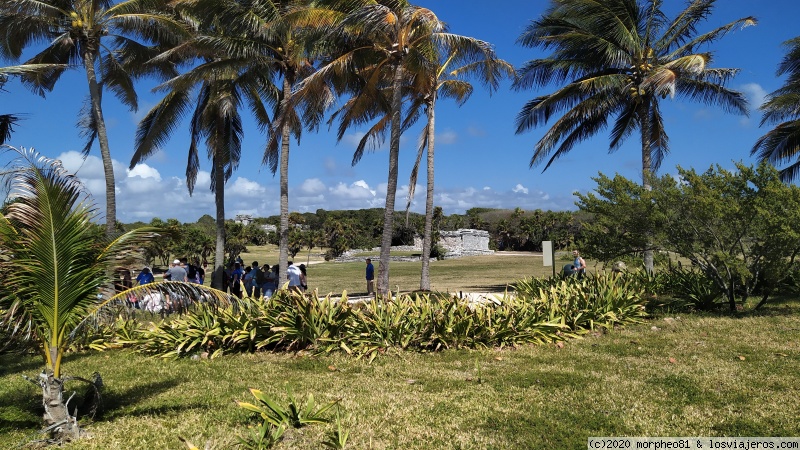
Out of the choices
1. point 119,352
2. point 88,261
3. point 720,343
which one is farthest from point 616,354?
point 119,352

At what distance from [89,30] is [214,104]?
11.4 ft

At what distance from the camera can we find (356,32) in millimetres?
11680

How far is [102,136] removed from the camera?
45.4 feet

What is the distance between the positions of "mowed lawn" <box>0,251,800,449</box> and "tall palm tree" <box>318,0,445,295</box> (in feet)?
18.8

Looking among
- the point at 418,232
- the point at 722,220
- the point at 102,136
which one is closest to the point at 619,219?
the point at 722,220

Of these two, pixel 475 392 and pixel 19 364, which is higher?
pixel 475 392

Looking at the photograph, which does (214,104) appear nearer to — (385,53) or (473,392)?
(385,53)

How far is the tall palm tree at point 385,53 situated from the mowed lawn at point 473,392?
574 centimetres

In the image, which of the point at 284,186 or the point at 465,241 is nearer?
the point at 284,186

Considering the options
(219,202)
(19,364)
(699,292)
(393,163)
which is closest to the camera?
(19,364)

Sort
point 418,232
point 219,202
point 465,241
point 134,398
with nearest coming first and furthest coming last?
point 134,398
point 219,202
point 465,241
point 418,232

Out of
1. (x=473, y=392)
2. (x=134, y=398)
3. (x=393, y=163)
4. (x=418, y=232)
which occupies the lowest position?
(x=134, y=398)

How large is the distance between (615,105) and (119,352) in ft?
47.2

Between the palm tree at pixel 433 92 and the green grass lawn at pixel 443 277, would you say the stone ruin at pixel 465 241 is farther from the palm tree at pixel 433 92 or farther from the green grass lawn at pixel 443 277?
the palm tree at pixel 433 92
